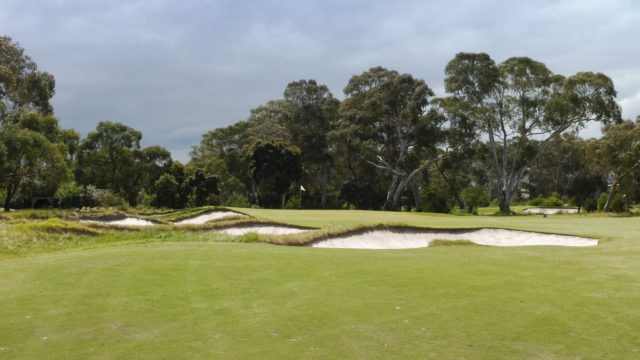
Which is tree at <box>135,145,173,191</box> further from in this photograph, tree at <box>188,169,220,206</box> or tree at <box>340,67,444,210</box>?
tree at <box>340,67,444,210</box>

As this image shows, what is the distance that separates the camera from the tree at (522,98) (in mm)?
45344

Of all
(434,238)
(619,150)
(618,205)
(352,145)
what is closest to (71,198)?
(352,145)

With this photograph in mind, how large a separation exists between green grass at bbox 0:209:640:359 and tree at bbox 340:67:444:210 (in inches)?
1701

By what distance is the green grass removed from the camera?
5.07m

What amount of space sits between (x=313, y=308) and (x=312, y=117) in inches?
2337

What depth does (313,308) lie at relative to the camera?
6.61 meters

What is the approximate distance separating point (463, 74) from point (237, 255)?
43.3 m

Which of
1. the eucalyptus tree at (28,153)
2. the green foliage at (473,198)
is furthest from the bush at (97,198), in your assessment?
the green foliage at (473,198)

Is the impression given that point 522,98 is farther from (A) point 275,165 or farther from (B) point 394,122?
(A) point 275,165

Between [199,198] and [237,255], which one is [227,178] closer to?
[199,198]

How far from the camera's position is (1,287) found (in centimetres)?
752

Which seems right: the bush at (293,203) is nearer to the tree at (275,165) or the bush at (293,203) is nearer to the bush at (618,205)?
the tree at (275,165)

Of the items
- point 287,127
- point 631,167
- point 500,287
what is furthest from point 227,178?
point 500,287

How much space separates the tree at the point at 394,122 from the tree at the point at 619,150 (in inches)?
650
